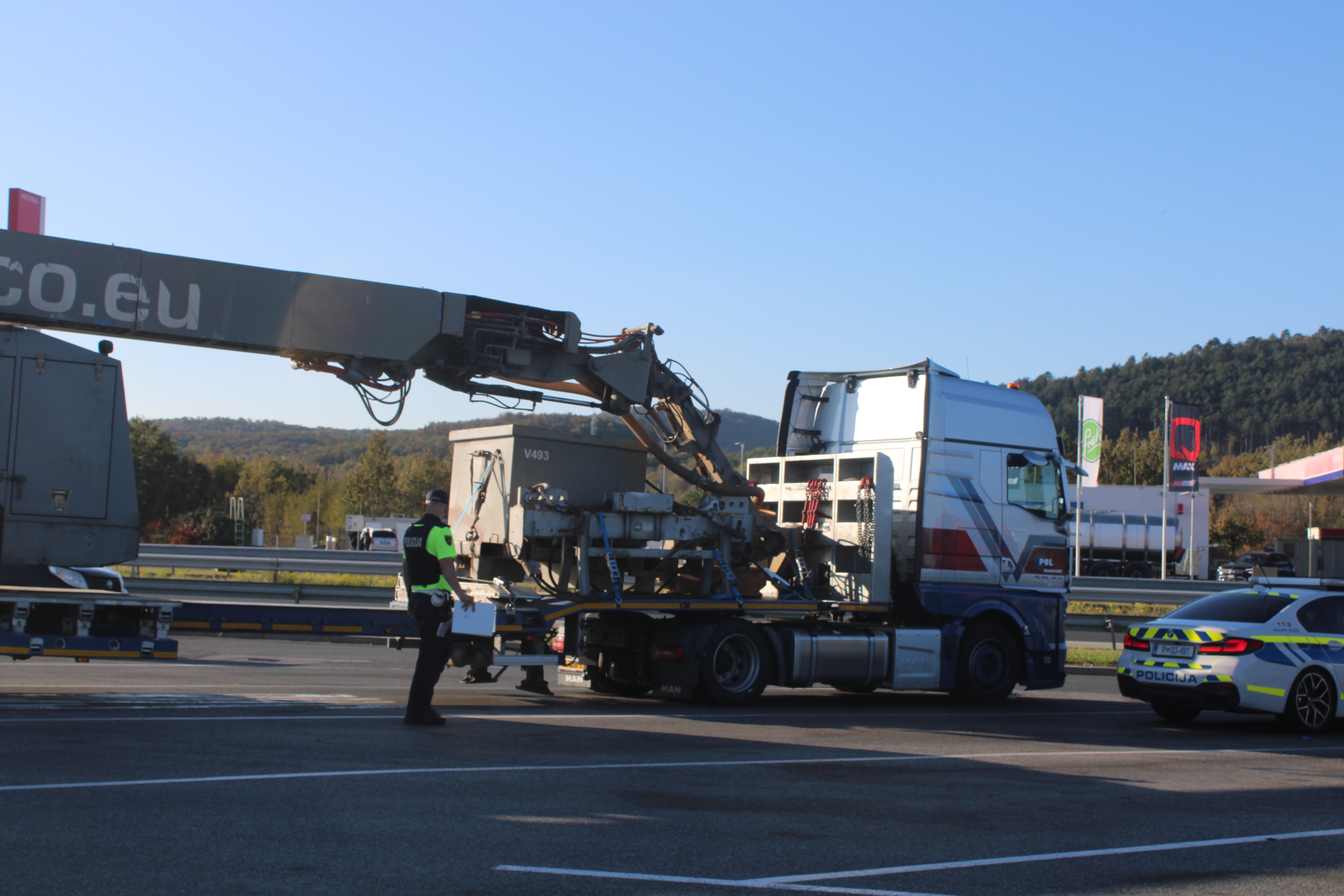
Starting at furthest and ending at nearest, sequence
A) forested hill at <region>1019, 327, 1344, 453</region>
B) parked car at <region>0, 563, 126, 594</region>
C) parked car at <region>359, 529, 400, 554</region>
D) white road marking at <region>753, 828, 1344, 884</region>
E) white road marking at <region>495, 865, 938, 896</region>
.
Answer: forested hill at <region>1019, 327, 1344, 453</region>, parked car at <region>359, 529, 400, 554</region>, parked car at <region>0, 563, 126, 594</region>, white road marking at <region>753, 828, 1344, 884</region>, white road marking at <region>495, 865, 938, 896</region>

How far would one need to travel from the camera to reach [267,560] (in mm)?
22531

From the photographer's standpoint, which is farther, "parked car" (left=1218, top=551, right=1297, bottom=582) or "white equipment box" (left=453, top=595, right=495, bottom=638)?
"parked car" (left=1218, top=551, right=1297, bottom=582)

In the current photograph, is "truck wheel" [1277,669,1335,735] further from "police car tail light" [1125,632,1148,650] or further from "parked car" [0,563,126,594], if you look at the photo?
"parked car" [0,563,126,594]

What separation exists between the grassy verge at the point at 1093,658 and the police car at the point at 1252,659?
8197 millimetres

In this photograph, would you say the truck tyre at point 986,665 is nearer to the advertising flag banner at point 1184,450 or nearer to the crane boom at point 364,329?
the crane boom at point 364,329

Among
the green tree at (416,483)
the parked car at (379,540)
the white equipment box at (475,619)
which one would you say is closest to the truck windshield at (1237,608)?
the white equipment box at (475,619)

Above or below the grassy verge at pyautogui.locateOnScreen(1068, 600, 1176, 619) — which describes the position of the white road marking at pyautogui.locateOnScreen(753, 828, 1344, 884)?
below

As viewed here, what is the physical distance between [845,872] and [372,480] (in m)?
78.5

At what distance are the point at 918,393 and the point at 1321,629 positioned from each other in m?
4.88

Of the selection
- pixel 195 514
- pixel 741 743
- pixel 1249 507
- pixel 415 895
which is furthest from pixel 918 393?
pixel 1249 507

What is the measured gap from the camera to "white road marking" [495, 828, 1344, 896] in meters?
5.21

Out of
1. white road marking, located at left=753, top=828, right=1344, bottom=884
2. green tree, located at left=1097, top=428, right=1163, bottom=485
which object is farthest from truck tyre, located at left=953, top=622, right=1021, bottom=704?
green tree, located at left=1097, top=428, right=1163, bottom=485

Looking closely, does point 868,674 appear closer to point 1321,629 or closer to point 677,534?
point 677,534

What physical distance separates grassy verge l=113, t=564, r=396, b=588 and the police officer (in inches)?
468
